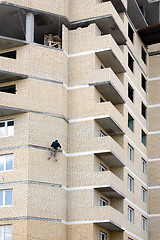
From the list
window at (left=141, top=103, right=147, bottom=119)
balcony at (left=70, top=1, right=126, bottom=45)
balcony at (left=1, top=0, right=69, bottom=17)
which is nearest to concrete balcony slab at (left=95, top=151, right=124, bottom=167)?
window at (left=141, top=103, right=147, bottom=119)

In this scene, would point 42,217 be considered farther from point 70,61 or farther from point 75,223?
point 70,61

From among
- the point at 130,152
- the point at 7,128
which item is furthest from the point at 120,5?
the point at 7,128

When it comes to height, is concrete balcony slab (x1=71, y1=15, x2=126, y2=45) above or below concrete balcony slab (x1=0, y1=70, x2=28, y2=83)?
above

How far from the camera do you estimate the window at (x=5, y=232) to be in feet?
149

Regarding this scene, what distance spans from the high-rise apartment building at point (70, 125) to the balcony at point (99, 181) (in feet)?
0.26

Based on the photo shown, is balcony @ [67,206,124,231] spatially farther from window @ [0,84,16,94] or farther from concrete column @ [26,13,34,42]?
concrete column @ [26,13,34,42]

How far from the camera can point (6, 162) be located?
1866 inches

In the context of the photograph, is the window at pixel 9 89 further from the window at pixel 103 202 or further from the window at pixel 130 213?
the window at pixel 130 213

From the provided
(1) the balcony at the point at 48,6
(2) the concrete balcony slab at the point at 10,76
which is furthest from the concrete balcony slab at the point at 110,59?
(2) the concrete balcony slab at the point at 10,76

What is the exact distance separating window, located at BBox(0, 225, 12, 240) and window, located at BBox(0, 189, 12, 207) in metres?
1.71

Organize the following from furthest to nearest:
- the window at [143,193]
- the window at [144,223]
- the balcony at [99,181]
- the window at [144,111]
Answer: the window at [144,111] → the window at [143,193] → the window at [144,223] → the balcony at [99,181]

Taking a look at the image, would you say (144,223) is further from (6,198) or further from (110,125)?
(6,198)

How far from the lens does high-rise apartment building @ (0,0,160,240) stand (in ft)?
152

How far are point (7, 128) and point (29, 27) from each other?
28.7 ft
